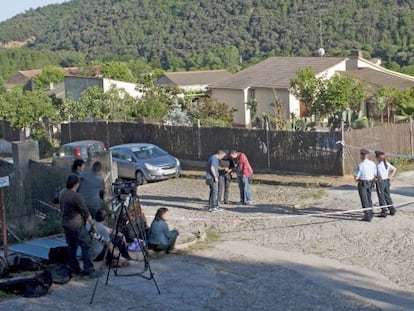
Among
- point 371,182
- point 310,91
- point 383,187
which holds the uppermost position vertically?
point 310,91

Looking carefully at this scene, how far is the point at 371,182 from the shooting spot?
57.0 feet

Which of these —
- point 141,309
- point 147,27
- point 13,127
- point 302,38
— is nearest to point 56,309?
point 141,309

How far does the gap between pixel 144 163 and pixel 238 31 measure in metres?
106

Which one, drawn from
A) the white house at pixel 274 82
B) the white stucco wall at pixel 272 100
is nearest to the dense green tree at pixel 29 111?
the white house at pixel 274 82

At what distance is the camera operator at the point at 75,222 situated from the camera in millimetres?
12633

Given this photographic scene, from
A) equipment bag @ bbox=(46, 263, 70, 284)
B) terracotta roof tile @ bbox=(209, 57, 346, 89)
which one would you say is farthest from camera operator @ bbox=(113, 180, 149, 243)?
terracotta roof tile @ bbox=(209, 57, 346, 89)

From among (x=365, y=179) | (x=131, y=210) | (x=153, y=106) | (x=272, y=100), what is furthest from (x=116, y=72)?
(x=131, y=210)

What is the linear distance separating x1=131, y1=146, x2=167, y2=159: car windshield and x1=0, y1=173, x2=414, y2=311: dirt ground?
592 centimetres

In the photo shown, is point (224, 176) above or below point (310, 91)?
below

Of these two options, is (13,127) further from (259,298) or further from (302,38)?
(302,38)

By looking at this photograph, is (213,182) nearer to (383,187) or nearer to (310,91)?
(383,187)

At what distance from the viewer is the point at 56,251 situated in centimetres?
1351

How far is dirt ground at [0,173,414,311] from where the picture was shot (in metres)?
11.7

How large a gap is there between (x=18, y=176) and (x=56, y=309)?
6.96m
